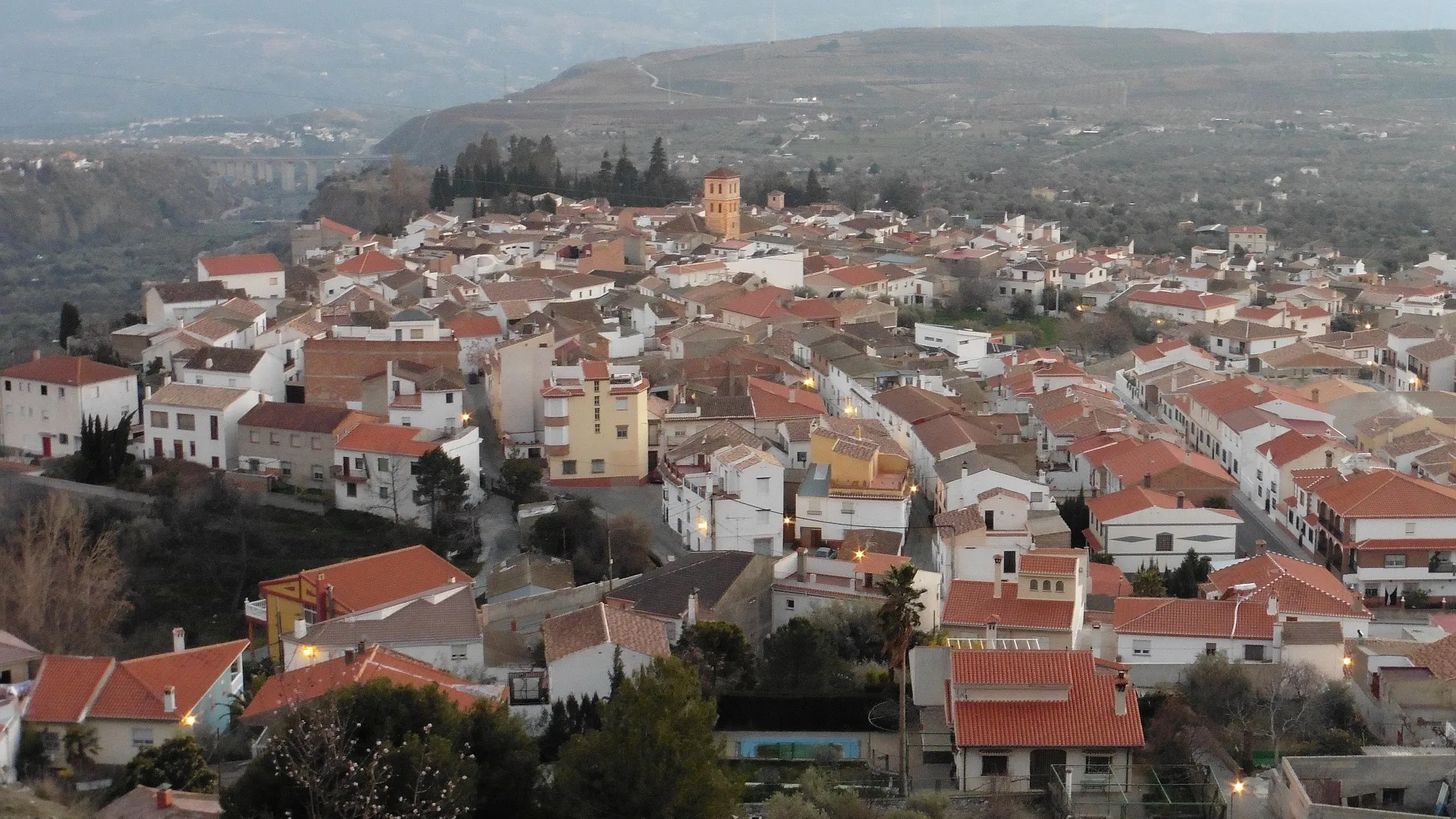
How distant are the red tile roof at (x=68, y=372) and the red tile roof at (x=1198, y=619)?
14.2m

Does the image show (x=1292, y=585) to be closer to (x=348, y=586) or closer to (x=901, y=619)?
(x=901, y=619)

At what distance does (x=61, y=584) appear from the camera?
1847 centimetres

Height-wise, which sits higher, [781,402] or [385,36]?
[385,36]

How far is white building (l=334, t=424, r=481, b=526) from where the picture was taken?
21.1 m

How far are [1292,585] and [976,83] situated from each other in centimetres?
9771

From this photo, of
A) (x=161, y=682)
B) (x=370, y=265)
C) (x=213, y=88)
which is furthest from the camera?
(x=213, y=88)

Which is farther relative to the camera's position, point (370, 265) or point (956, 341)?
point (370, 265)

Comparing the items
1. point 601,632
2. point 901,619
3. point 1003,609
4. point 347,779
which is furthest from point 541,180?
point 347,779

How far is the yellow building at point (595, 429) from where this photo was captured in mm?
21625

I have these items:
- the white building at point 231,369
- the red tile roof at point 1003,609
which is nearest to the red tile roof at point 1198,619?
the red tile roof at point 1003,609

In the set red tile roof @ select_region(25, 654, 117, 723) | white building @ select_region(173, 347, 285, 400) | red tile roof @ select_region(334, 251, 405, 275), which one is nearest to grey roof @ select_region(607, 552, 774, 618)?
red tile roof @ select_region(25, 654, 117, 723)

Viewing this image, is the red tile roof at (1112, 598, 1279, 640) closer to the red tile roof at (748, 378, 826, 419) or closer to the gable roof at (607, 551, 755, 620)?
the gable roof at (607, 551, 755, 620)

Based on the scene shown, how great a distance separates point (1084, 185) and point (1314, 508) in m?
48.0

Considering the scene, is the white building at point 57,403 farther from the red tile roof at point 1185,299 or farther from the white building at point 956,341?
the red tile roof at point 1185,299
